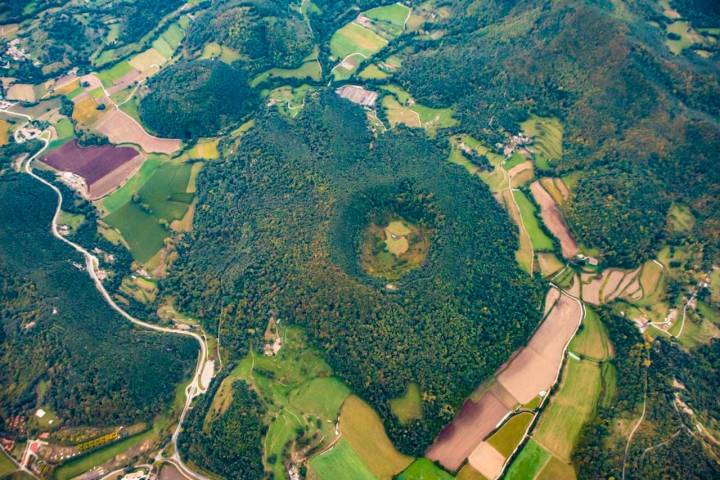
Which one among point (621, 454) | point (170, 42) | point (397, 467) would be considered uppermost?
point (170, 42)

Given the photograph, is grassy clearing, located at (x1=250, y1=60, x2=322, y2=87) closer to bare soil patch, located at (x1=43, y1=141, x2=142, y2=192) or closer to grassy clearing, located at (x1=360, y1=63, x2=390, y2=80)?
grassy clearing, located at (x1=360, y1=63, x2=390, y2=80)

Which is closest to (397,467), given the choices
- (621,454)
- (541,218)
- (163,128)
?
(621,454)

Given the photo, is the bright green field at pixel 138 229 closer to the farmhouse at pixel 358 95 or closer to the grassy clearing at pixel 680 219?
the farmhouse at pixel 358 95

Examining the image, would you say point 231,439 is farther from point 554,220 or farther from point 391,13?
point 391,13

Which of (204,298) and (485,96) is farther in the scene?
(485,96)

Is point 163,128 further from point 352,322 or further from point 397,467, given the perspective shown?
point 397,467

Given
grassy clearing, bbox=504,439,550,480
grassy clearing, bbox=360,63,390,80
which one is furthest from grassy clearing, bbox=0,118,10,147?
grassy clearing, bbox=504,439,550,480

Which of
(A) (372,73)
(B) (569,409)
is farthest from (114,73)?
(B) (569,409)
